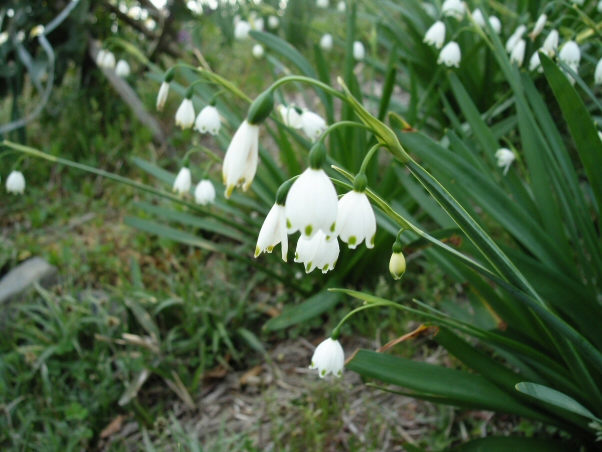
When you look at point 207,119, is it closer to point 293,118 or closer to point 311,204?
point 293,118

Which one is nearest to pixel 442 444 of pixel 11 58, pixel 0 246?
pixel 0 246

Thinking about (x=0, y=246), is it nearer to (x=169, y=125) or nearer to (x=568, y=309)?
(x=169, y=125)

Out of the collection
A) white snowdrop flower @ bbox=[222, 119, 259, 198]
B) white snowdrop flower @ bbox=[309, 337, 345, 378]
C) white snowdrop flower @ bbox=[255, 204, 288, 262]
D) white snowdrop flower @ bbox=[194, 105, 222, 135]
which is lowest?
white snowdrop flower @ bbox=[309, 337, 345, 378]

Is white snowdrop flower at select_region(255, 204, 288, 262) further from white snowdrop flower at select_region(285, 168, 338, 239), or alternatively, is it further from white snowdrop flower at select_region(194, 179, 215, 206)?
white snowdrop flower at select_region(194, 179, 215, 206)

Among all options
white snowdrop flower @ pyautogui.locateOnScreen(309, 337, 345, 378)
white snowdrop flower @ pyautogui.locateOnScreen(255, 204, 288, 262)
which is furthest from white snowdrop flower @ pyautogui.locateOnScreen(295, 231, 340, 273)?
white snowdrop flower @ pyautogui.locateOnScreen(309, 337, 345, 378)

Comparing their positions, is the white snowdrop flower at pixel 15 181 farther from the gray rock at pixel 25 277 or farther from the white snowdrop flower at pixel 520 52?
the white snowdrop flower at pixel 520 52

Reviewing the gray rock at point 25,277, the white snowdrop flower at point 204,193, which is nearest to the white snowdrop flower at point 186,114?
the white snowdrop flower at point 204,193
